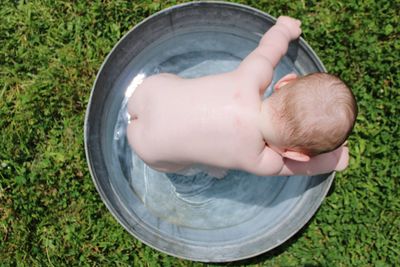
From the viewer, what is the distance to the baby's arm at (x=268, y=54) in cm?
144

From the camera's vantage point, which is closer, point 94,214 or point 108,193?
point 108,193

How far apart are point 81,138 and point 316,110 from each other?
1028mm

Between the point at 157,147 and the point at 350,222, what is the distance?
871 mm

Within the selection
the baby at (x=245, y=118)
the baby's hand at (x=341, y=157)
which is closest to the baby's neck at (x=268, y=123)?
the baby at (x=245, y=118)

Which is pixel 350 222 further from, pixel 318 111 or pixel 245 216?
pixel 318 111

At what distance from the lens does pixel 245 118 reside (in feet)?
4.50

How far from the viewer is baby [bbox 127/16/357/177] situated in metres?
1.28

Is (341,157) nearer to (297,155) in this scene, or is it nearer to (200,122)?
(297,155)

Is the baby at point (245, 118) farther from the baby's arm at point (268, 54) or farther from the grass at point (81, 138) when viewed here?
the grass at point (81, 138)

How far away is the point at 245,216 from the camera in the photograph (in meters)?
1.92

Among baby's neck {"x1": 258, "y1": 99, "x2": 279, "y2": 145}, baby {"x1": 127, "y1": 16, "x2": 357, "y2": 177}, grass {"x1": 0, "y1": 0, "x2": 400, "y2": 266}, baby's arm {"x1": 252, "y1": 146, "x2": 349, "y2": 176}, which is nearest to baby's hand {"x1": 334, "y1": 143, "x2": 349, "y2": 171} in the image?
baby's arm {"x1": 252, "y1": 146, "x2": 349, "y2": 176}

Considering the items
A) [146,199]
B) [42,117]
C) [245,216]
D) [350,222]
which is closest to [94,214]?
[146,199]

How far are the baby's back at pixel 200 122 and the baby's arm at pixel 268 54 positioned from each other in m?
0.06

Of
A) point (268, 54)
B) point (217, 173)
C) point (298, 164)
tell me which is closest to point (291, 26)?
point (268, 54)
